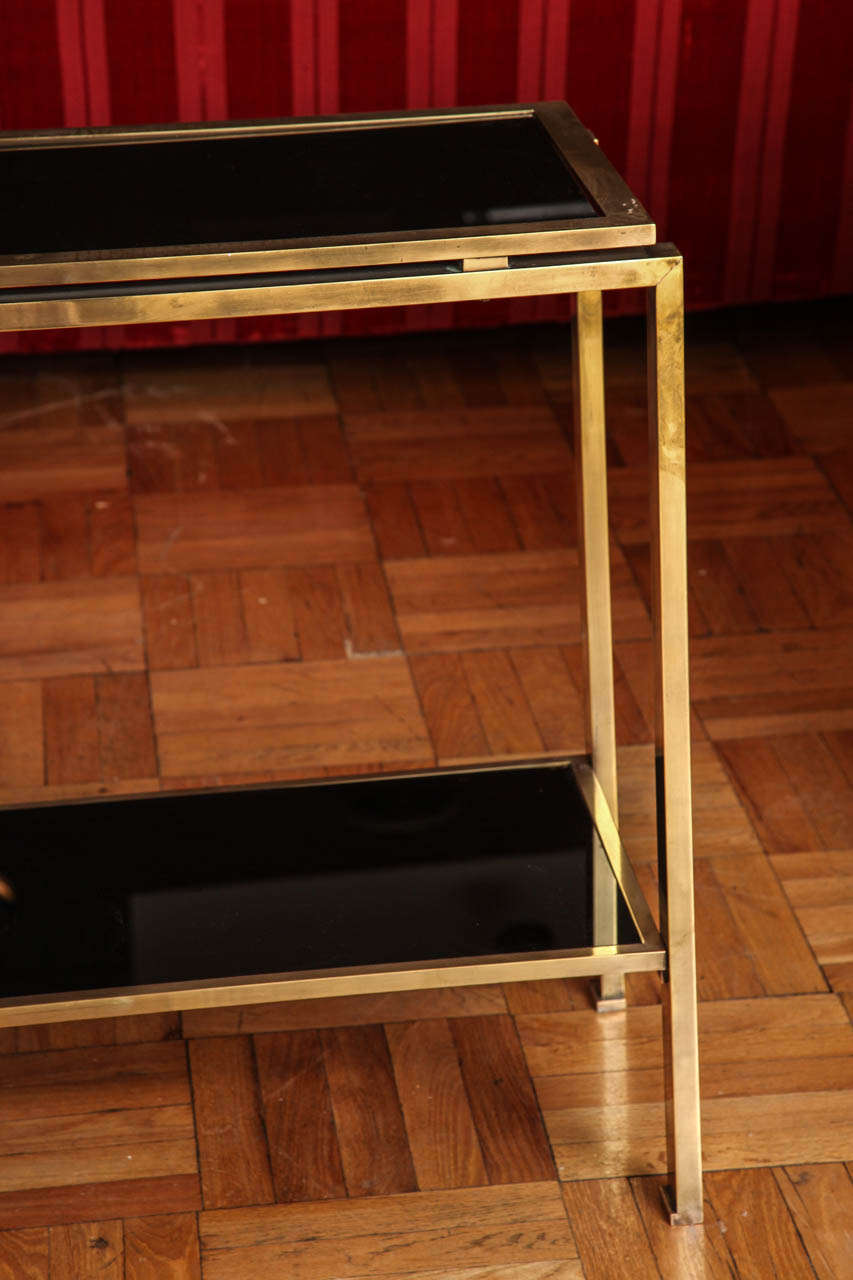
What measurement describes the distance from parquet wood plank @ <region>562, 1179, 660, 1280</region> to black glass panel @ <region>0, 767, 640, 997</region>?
20cm

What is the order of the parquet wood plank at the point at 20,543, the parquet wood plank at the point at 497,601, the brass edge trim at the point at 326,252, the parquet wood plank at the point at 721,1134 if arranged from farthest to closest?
the parquet wood plank at the point at 20,543 → the parquet wood plank at the point at 497,601 → the parquet wood plank at the point at 721,1134 → the brass edge trim at the point at 326,252

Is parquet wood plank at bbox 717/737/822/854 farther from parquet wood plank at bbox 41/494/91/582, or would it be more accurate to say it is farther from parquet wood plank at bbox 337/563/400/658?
parquet wood plank at bbox 41/494/91/582

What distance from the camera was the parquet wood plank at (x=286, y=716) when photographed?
182 cm

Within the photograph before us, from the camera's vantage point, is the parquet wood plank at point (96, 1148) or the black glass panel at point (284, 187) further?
the parquet wood plank at point (96, 1148)

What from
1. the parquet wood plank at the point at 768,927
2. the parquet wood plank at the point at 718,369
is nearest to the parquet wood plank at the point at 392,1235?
the parquet wood plank at the point at 768,927

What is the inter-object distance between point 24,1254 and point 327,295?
73cm

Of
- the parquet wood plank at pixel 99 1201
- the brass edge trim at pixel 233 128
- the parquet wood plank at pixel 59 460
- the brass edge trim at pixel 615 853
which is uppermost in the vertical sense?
the brass edge trim at pixel 233 128

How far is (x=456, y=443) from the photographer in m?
2.49

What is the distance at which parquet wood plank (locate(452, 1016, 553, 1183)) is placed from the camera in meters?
1.32

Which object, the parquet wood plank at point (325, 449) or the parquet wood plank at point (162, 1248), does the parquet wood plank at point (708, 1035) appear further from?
the parquet wood plank at point (325, 449)

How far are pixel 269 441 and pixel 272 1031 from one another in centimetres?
121

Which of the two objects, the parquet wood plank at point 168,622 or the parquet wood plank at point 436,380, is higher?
the parquet wood plank at point 168,622

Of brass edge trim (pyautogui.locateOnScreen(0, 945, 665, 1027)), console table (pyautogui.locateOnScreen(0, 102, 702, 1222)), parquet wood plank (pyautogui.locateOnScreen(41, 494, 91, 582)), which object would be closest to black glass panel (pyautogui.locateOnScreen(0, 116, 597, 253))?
console table (pyautogui.locateOnScreen(0, 102, 702, 1222))

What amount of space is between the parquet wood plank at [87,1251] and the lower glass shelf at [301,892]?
7.0 inches
